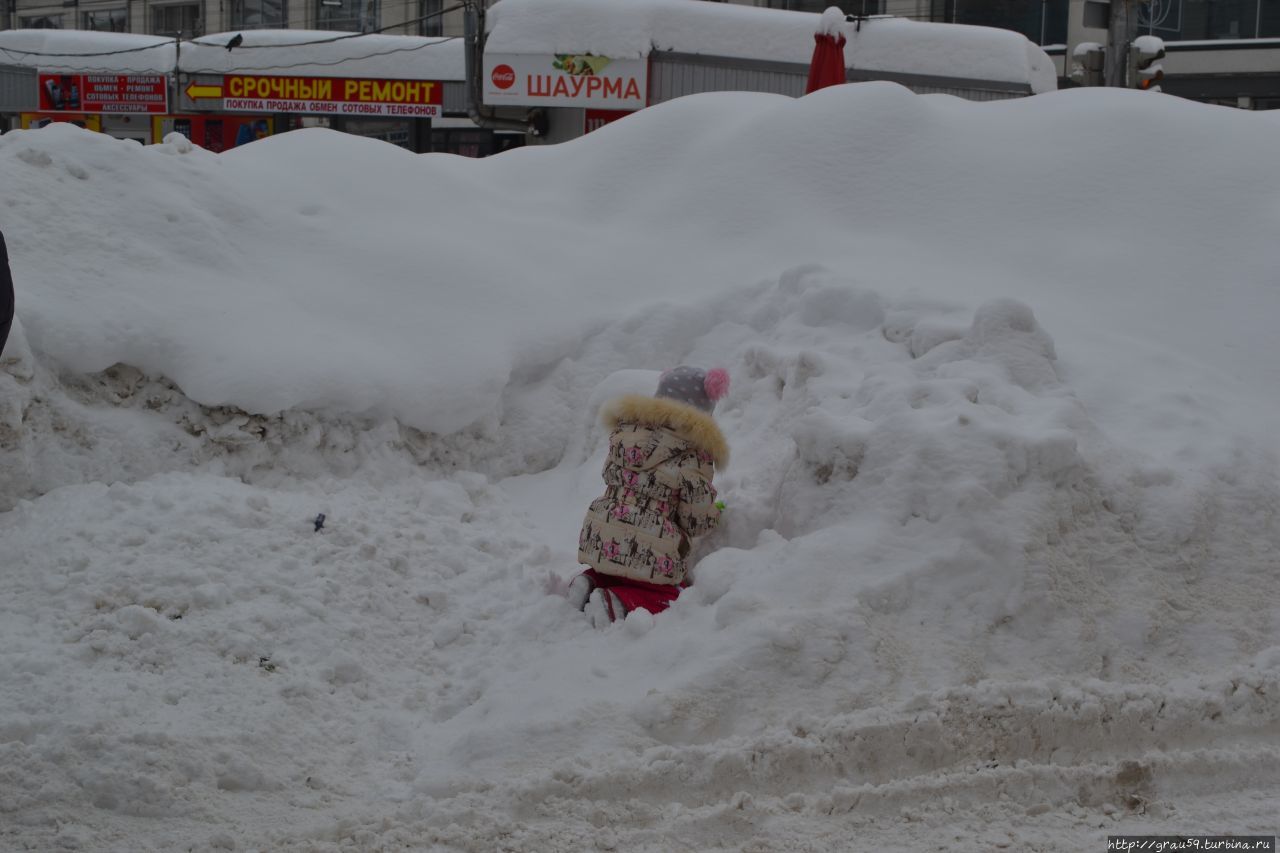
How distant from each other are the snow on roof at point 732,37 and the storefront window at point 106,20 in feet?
85.7

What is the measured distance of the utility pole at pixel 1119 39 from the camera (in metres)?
15.7

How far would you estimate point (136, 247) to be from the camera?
5332 mm

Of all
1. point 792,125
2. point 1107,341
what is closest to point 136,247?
point 792,125

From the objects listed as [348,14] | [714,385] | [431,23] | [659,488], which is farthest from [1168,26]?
[659,488]

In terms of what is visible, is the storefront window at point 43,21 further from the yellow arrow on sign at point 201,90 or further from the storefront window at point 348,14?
the yellow arrow on sign at point 201,90

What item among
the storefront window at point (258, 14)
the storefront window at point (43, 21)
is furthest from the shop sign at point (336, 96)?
the storefront window at point (43, 21)

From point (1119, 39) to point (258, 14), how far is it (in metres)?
25.0

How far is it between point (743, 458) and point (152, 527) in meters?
2.17

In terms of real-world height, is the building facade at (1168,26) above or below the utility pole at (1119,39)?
above

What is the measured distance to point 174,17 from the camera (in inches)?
1372

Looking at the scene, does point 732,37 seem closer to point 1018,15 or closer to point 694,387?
point 694,387

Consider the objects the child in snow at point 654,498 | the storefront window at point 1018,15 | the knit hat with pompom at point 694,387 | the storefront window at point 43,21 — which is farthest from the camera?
the storefront window at point 43,21

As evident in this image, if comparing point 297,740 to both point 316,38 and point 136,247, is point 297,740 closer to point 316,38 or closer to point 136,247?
point 136,247

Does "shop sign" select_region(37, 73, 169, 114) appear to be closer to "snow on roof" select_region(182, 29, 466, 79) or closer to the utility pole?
"snow on roof" select_region(182, 29, 466, 79)
